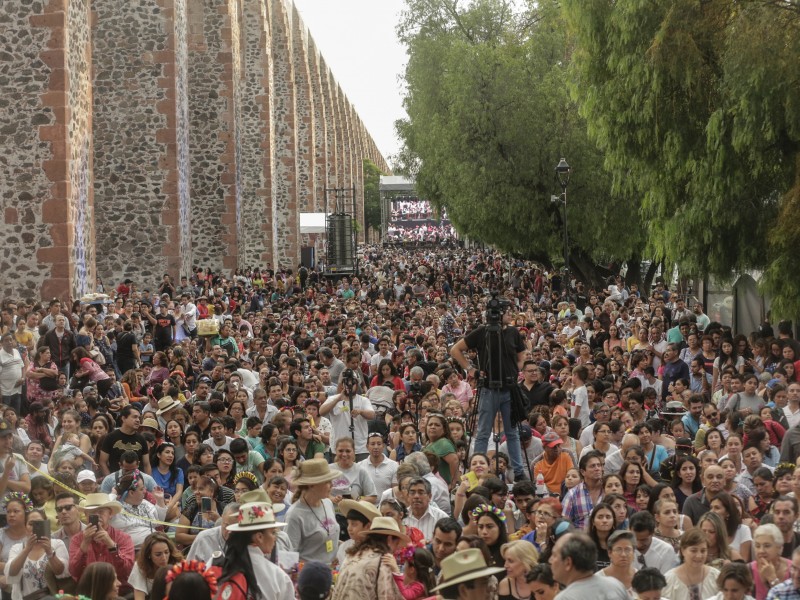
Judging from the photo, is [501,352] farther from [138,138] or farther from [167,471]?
[138,138]

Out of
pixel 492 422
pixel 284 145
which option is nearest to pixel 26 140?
pixel 492 422

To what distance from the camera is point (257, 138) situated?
47.7 m

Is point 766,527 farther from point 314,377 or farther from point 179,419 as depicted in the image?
point 314,377

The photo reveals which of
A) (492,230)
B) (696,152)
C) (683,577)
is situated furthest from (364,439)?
(492,230)

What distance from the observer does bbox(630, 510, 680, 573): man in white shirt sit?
8.52 m

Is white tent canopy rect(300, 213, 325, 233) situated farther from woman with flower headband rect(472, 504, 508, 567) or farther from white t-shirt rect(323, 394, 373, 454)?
woman with flower headband rect(472, 504, 508, 567)

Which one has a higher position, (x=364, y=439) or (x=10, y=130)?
(x=10, y=130)

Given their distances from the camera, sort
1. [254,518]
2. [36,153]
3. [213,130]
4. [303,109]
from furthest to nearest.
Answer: [303,109]
[213,130]
[36,153]
[254,518]

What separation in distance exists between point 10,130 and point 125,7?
9.71 meters

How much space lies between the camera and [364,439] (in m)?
14.0

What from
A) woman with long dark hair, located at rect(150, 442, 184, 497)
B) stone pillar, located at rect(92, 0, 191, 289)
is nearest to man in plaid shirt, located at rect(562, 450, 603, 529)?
woman with long dark hair, located at rect(150, 442, 184, 497)

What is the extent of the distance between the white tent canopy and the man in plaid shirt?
1864 inches

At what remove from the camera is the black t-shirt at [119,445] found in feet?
40.1

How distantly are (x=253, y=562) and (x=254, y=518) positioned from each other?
0.24m
